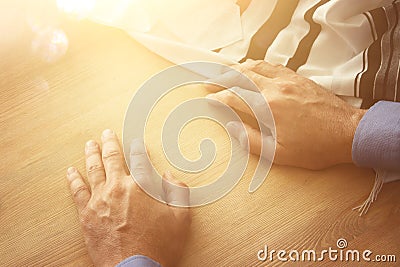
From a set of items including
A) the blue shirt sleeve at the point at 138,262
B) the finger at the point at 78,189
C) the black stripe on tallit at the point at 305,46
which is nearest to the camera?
the blue shirt sleeve at the point at 138,262

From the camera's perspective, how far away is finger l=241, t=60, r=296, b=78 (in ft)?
3.24

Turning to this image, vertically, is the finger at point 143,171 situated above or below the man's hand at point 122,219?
above

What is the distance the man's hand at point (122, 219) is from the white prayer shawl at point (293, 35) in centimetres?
29

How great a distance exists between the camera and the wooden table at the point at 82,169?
2.83 feet

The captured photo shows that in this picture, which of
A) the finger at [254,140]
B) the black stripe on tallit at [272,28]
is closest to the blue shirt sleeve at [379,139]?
the finger at [254,140]

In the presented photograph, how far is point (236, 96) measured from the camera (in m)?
0.98

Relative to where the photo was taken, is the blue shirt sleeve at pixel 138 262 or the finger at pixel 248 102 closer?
the blue shirt sleeve at pixel 138 262

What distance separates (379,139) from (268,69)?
0.81 ft

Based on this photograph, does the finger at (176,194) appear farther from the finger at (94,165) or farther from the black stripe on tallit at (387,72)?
the black stripe on tallit at (387,72)

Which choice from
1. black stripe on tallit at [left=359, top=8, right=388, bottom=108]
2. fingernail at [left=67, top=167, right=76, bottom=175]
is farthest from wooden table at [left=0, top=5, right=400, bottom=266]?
black stripe on tallit at [left=359, top=8, right=388, bottom=108]

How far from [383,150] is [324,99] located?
14 centimetres

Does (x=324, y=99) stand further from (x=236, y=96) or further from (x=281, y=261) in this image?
(x=281, y=261)

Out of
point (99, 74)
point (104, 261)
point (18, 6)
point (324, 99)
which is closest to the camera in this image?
point (104, 261)

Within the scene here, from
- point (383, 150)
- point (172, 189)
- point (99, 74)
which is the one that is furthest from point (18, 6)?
point (383, 150)
